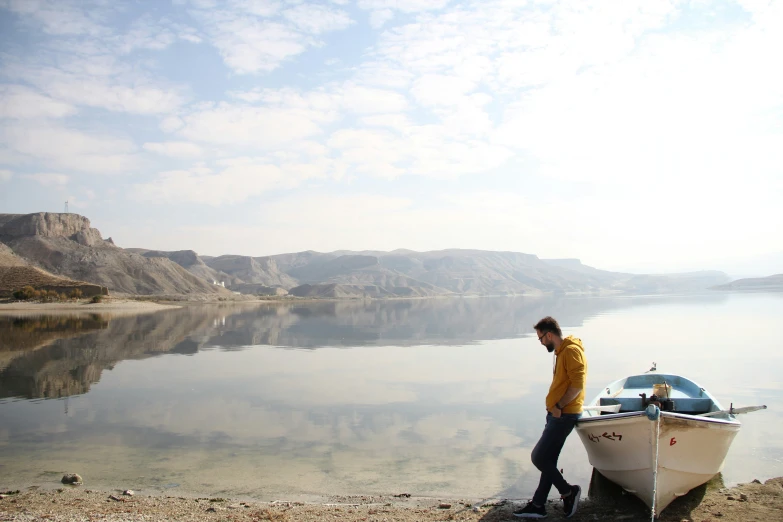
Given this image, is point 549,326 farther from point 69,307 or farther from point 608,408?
point 69,307

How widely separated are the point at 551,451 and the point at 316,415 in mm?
7529

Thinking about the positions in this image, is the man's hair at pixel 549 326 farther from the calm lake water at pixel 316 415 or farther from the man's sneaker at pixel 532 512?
the calm lake water at pixel 316 415

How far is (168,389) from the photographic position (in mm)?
16938

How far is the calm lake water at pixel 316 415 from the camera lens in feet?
30.1

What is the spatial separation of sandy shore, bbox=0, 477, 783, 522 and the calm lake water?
627 millimetres

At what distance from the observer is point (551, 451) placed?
7.15 m

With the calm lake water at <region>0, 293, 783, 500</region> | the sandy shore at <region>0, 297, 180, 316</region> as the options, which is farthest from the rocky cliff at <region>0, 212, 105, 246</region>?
the calm lake water at <region>0, 293, 783, 500</region>

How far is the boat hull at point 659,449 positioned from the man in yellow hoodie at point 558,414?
75 centimetres

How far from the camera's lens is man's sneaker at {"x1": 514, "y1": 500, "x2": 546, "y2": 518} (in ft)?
23.3

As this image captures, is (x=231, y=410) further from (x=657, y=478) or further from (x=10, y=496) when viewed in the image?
(x=657, y=478)

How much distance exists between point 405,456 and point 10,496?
602 cm

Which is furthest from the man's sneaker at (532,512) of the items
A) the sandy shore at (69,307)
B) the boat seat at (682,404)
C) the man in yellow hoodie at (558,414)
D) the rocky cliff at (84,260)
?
the rocky cliff at (84,260)

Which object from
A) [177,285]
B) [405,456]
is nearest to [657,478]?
[405,456]

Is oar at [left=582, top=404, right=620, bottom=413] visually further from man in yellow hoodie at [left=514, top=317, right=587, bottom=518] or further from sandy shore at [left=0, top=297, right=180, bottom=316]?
sandy shore at [left=0, top=297, right=180, bottom=316]
